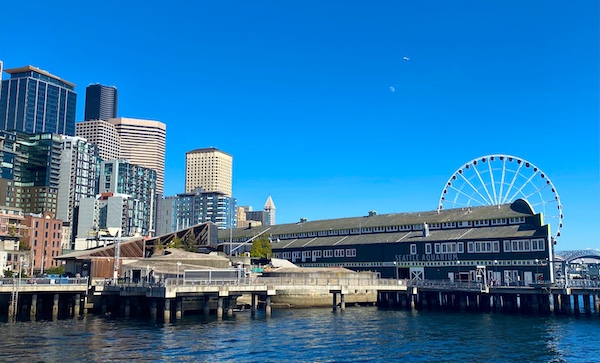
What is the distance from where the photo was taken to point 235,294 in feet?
248

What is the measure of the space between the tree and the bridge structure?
3372 centimetres

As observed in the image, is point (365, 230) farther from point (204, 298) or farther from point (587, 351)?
point (587, 351)

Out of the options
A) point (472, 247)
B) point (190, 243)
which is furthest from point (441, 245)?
point (190, 243)

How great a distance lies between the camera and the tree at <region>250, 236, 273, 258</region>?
12838 cm

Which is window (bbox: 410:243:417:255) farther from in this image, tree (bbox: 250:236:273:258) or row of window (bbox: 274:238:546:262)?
tree (bbox: 250:236:273:258)

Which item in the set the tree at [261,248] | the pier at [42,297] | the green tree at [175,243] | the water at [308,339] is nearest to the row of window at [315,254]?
the tree at [261,248]

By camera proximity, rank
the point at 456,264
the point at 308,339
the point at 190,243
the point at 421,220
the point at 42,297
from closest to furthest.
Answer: the point at 308,339, the point at 42,297, the point at 456,264, the point at 421,220, the point at 190,243

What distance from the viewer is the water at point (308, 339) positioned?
47.9 metres

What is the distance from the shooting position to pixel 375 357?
48.8 metres

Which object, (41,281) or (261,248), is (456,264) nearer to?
(261,248)

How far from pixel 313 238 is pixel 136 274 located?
2230 inches

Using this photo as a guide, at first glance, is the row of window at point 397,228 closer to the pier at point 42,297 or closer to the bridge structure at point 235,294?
the bridge structure at point 235,294

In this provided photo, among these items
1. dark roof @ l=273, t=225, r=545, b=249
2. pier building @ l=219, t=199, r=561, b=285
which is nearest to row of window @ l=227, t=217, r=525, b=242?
pier building @ l=219, t=199, r=561, b=285

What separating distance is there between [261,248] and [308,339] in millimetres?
73502
